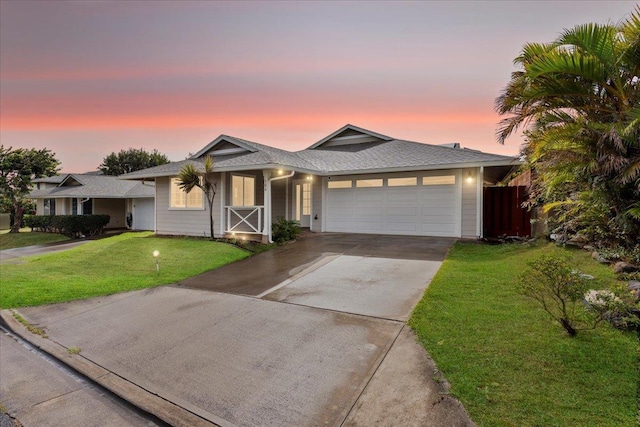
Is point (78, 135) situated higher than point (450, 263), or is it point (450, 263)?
point (78, 135)

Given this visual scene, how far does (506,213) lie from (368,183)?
5.18 metres

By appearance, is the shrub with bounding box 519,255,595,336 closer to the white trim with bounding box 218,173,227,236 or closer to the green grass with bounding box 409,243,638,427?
the green grass with bounding box 409,243,638,427

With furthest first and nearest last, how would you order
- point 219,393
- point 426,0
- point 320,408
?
point 426,0 → point 219,393 → point 320,408

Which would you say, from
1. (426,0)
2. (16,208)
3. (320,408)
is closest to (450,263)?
(320,408)

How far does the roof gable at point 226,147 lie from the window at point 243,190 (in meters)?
1.35

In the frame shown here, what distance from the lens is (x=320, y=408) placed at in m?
2.92

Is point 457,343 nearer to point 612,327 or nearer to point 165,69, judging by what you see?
A: point 612,327

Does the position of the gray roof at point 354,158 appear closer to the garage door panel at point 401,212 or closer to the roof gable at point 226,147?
the roof gable at point 226,147

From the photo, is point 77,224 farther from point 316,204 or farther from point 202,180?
point 316,204

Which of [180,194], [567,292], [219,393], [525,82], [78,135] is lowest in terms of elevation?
[219,393]

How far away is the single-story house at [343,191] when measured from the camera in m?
11.7

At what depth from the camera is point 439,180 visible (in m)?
12.1

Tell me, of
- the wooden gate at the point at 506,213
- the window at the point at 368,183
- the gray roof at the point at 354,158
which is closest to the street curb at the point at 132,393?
the gray roof at the point at 354,158

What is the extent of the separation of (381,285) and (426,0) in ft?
30.0
